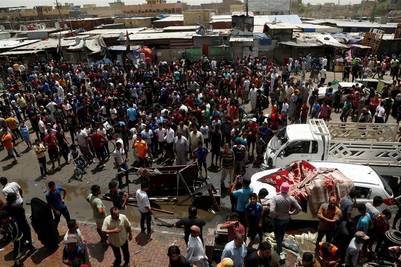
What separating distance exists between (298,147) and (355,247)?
16.2ft

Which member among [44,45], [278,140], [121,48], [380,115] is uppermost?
[44,45]

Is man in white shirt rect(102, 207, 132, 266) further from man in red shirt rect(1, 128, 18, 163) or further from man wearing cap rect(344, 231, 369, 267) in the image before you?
man in red shirt rect(1, 128, 18, 163)

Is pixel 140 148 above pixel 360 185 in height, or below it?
below

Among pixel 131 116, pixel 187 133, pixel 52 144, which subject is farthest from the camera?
pixel 131 116

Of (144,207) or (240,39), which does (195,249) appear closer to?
(144,207)

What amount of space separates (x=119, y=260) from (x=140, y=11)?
98.6m

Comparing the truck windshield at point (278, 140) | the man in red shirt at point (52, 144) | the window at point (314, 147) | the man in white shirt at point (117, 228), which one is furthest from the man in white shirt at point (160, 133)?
the man in white shirt at point (117, 228)

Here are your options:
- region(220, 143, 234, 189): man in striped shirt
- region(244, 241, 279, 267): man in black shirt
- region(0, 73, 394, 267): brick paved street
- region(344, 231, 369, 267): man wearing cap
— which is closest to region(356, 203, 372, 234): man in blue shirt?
region(344, 231, 369, 267): man wearing cap

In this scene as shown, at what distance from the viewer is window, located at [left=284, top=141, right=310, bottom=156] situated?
11.4 metres

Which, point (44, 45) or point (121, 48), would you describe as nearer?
point (121, 48)

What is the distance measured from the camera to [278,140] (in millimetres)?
12305

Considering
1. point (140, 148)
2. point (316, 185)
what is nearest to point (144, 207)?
point (140, 148)

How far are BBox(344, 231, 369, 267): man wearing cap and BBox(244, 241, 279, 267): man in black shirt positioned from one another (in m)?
1.75

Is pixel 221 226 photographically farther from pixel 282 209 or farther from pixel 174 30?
pixel 174 30
